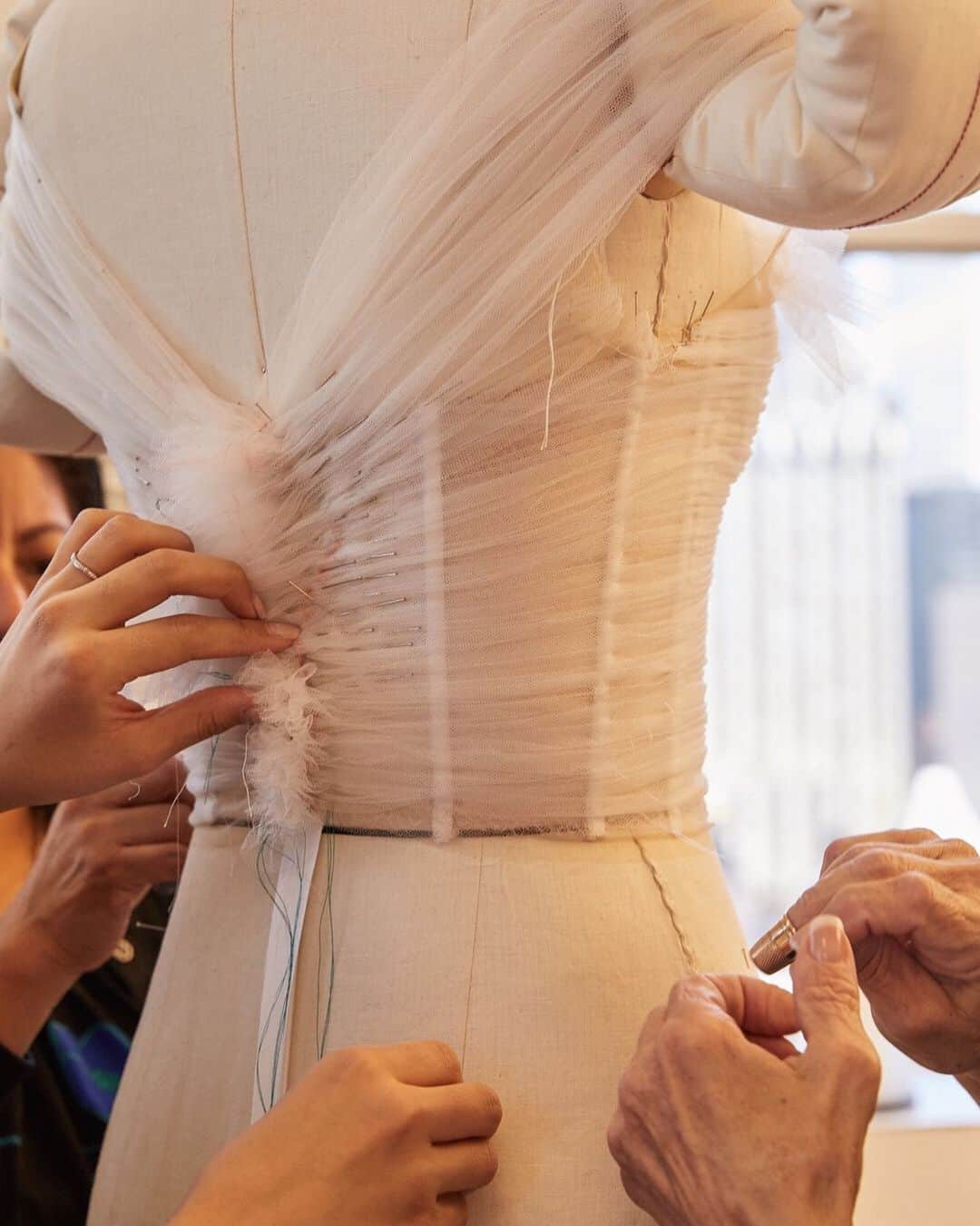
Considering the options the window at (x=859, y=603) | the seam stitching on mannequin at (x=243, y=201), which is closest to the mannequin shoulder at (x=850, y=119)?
the seam stitching on mannequin at (x=243, y=201)

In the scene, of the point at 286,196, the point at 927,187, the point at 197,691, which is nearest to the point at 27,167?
the point at 286,196

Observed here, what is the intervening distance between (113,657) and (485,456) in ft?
0.72

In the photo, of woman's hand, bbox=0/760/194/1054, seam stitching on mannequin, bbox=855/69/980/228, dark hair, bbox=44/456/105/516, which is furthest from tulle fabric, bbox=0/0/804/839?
dark hair, bbox=44/456/105/516

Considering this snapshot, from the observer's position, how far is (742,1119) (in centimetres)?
58

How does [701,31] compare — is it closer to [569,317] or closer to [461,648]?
[569,317]

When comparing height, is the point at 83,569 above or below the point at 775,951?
above

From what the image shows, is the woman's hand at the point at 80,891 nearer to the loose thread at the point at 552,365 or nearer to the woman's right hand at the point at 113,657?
the woman's right hand at the point at 113,657

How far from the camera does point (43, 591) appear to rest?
0.72 m

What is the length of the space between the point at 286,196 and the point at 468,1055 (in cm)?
44

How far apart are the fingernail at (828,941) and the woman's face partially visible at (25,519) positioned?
1022 mm

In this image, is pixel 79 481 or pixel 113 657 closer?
pixel 113 657

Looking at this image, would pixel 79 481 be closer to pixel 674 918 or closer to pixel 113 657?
pixel 113 657

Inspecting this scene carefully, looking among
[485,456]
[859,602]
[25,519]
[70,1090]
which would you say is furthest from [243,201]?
[859,602]

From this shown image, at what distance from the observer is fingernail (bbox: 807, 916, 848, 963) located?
2.01ft
